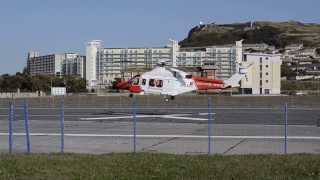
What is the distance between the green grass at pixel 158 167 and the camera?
13.5 metres

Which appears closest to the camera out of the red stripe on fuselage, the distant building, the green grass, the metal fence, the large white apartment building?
the green grass

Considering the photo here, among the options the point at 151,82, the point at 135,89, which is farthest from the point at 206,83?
the point at 135,89

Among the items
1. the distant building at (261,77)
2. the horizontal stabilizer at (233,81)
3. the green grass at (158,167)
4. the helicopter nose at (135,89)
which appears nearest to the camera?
the green grass at (158,167)

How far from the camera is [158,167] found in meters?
14.7

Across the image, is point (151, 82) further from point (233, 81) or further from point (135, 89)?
point (233, 81)

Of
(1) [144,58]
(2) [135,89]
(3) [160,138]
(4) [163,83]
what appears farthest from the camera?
(1) [144,58]

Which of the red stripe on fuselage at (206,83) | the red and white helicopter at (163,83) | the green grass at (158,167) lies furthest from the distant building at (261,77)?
the green grass at (158,167)

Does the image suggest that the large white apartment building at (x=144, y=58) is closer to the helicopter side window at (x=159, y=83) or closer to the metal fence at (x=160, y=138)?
the helicopter side window at (x=159, y=83)

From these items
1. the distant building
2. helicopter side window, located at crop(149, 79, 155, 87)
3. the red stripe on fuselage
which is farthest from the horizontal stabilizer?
the distant building

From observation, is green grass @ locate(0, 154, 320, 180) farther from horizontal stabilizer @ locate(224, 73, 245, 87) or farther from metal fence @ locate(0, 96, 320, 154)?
horizontal stabilizer @ locate(224, 73, 245, 87)

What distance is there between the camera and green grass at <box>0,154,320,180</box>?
13.5 metres

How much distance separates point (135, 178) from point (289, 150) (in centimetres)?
888

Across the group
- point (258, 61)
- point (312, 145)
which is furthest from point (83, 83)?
point (312, 145)

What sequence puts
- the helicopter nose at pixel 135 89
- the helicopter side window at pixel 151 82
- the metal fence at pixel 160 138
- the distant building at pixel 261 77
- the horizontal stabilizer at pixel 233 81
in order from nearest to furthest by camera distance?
1. the metal fence at pixel 160 138
2. the helicopter side window at pixel 151 82
3. the helicopter nose at pixel 135 89
4. the horizontal stabilizer at pixel 233 81
5. the distant building at pixel 261 77
